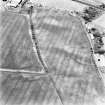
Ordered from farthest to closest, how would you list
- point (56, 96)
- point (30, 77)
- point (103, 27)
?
point (103, 27), point (30, 77), point (56, 96)

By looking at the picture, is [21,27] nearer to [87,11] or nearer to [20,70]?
[20,70]

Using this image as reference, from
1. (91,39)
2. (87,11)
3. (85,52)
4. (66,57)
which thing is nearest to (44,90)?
(66,57)

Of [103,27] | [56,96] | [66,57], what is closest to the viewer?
[56,96]

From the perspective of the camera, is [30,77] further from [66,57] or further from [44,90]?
[66,57]

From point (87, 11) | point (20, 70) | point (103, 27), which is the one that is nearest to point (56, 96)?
point (20, 70)

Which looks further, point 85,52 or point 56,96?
point 85,52

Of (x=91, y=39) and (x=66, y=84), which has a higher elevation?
(x=91, y=39)
